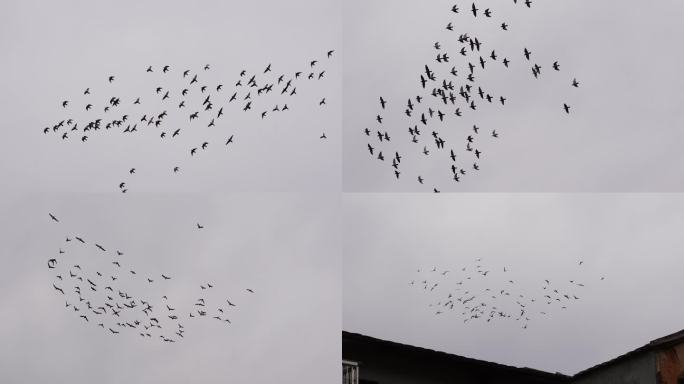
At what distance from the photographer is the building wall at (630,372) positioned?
23.8 metres

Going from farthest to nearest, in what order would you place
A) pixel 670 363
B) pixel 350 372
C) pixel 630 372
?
pixel 630 372 → pixel 670 363 → pixel 350 372

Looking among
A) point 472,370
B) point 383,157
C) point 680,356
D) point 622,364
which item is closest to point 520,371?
point 472,370

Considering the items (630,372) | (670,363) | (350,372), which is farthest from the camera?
(630,372)

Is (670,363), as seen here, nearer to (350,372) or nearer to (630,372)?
(630,372)

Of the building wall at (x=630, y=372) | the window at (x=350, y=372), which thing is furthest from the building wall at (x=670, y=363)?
the window at (x=350, y=372)

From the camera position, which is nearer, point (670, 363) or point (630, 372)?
point (670, 363)

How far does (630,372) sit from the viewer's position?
2464cm

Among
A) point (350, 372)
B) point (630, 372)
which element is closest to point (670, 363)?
point (630, 372)

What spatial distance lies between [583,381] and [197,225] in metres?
15.1

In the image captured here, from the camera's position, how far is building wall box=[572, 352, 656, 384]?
23.8 metres

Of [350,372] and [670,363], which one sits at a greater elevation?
[670,363]

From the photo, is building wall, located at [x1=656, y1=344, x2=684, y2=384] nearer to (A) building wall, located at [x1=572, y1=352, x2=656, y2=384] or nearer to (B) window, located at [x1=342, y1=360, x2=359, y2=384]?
(A) building wall, located at [x1=572, y1=352, x2=656, y2=384]

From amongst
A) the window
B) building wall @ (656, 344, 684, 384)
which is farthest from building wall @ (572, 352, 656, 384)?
the window

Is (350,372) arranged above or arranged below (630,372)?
below
